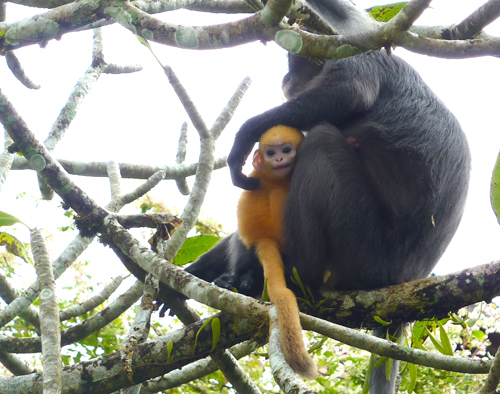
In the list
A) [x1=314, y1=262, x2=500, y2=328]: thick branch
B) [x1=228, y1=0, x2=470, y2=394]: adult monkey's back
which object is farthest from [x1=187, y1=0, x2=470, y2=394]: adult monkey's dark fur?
[x1=314, y1=262, x2=500, y2=328]: thick branch

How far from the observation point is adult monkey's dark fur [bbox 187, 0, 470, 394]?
2799mm

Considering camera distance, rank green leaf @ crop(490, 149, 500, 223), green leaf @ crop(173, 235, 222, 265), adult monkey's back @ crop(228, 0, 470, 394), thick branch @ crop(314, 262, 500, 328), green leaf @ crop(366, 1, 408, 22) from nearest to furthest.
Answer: green leaf @ crop(490, 149, 500, 223), thick branch @ crop(314, 262, 500, 328), green leaf @ crop(366, 1, 408, 22), adult monkey's back @ crop(228, 0, 470, 394), green leaf @ crop(173, 235, 222, 265)

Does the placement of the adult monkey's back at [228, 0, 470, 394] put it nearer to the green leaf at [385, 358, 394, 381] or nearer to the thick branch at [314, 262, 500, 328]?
the green leaf at [385, 358, 394, 381]

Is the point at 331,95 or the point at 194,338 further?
the point at 331,95

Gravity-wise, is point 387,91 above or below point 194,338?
above

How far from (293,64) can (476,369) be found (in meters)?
2.58

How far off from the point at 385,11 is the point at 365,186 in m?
0.91

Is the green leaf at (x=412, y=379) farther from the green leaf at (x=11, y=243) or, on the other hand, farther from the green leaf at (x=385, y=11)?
the green leaf at (x=11, y=243)

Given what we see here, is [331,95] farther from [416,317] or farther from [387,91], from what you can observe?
[416,317]

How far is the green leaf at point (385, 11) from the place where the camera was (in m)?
2.53

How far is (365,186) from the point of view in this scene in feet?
9.39

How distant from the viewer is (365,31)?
178 cm

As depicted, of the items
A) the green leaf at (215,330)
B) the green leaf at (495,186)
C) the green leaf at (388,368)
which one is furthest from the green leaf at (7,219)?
the green leaf at (495,186)

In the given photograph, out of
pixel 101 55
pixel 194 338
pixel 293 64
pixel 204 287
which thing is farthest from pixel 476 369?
pixel 101 55
